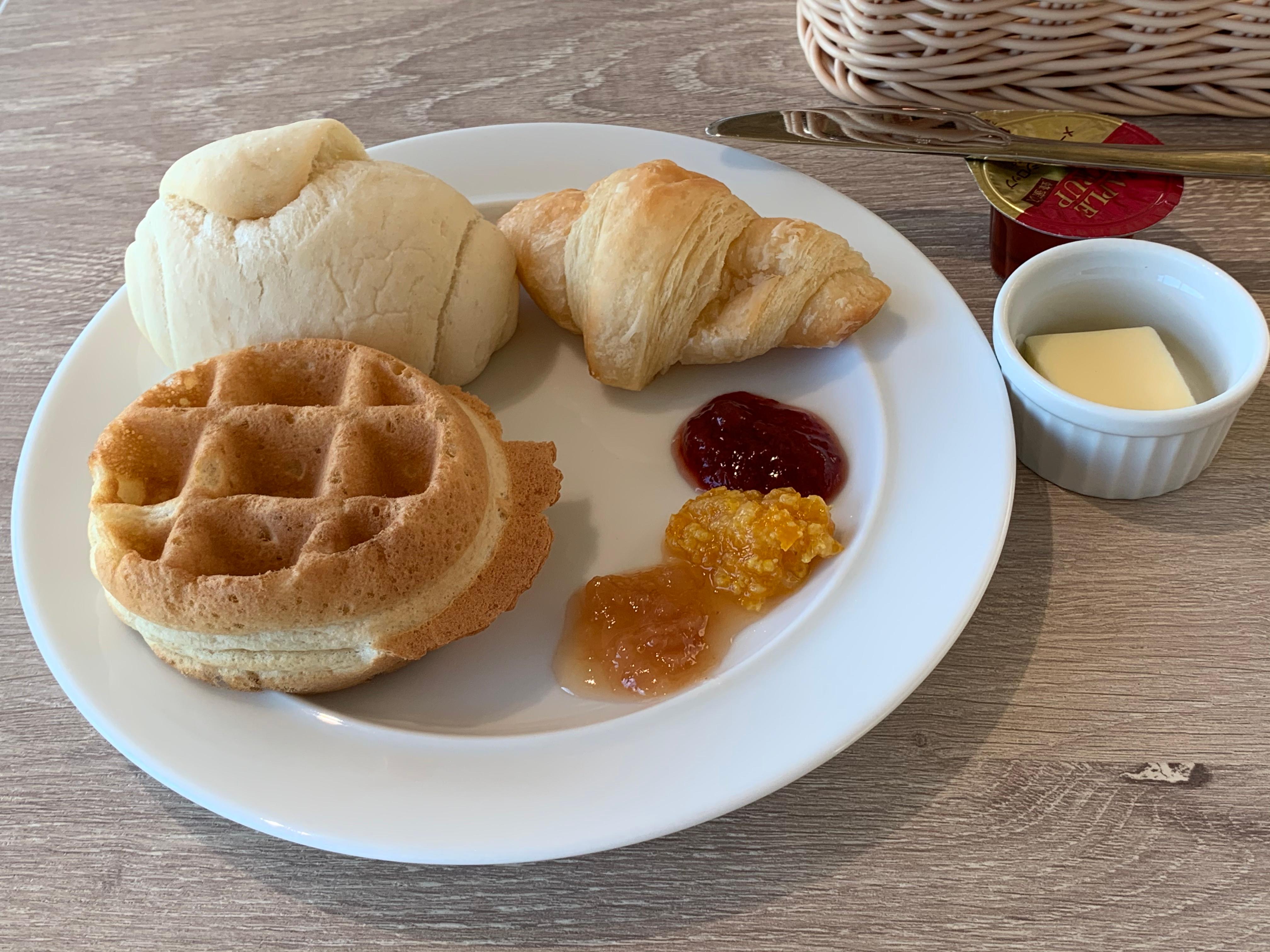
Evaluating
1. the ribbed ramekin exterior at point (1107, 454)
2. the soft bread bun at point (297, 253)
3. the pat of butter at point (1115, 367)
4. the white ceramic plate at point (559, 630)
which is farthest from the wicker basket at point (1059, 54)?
the soft bread bun at point (297, 253)

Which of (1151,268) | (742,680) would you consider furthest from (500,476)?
(1151,268)

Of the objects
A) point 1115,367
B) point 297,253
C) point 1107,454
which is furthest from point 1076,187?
point 297,253

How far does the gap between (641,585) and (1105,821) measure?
0.78 metres

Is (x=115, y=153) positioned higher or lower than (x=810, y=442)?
higher

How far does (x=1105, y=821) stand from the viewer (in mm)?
1421

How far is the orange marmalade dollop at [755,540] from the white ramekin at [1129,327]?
416 mm

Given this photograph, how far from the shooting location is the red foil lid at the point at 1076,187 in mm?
1930

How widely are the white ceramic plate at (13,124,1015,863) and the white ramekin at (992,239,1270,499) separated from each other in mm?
98

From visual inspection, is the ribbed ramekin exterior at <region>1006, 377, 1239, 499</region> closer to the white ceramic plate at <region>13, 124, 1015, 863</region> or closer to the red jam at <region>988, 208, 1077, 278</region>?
the white ceramic plate at <region>13, 124, 1015, 863</region>

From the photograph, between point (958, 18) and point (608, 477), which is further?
point (958, 18)

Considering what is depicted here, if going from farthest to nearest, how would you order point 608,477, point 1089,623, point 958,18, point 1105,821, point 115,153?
point 115,153 < point 958,18 < point 608,477 < point 1089,623 < point 1105,821

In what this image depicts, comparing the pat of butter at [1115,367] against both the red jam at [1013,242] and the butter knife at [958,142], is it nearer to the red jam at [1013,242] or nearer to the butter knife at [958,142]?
the red jam at [1013,242]

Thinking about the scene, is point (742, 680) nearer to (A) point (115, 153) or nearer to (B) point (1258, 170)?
(B) point (1258, 170)

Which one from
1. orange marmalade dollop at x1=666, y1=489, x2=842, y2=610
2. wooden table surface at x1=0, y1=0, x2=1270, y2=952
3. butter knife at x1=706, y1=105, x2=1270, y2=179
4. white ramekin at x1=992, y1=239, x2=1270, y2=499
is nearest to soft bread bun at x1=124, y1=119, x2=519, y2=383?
wooden table surface at x1=0, y1=0, x2=1270, y2=952
